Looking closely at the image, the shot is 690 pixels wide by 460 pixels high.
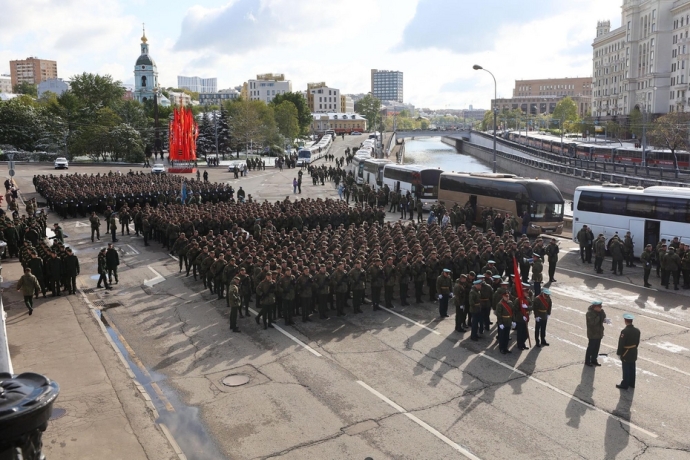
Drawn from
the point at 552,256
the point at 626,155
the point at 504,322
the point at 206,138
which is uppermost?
the point at 206,138

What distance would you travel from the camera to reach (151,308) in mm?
17188

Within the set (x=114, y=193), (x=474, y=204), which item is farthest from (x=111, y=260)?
(x=474, y=204)

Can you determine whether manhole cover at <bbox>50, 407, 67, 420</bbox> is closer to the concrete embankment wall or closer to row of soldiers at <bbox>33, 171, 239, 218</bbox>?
row of soldiers at <bbox>33, 171, 239, 218</bbox>

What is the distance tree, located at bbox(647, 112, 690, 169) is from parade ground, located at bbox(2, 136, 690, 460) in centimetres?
4741

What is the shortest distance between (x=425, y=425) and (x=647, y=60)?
109 metres

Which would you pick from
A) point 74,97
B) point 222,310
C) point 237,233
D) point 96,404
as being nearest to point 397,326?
point 222,310

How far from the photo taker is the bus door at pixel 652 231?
73.0ft

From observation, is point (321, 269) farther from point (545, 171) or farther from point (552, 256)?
point (545, 171)

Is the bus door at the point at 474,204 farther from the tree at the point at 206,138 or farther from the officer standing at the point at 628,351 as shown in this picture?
the tree at the point at 206,138

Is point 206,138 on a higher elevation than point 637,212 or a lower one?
higher

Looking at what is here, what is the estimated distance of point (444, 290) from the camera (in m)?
15.8

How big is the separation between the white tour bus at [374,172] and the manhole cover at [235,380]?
3506cm

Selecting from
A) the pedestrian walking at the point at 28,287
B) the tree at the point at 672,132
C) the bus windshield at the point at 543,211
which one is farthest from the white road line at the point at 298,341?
the tree at the point at 672,132

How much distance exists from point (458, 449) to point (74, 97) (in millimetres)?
107715
